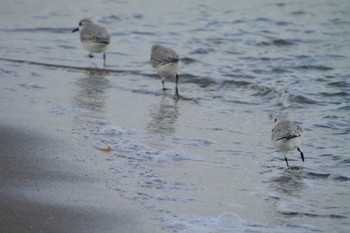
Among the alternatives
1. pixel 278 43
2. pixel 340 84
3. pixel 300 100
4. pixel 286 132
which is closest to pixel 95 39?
pixel 278 43

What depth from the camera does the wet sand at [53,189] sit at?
521 centimetres

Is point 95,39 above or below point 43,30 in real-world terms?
above

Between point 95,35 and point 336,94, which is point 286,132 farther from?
point 95,35

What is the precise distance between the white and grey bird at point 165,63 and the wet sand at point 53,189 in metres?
3.23

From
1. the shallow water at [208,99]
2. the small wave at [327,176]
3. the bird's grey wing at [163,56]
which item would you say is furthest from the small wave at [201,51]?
the small wave at [327,176]

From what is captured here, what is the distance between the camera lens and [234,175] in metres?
6.94

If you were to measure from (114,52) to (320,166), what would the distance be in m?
6.80

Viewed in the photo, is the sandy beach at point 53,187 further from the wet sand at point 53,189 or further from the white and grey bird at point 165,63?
the white and grey bird at point 165,63

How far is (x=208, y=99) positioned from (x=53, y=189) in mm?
4921

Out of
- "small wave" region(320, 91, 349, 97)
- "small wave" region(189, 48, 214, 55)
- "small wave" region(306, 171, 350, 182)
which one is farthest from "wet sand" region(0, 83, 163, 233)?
"small wave" region(189, 48, 214, 55)

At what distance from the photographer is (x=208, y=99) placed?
34.6 feet

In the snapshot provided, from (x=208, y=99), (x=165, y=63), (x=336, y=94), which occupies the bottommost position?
(x=208, y=99)

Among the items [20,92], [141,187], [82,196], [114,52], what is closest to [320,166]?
[141,187]

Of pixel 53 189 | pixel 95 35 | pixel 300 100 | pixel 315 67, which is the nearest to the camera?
pixel 53 189
